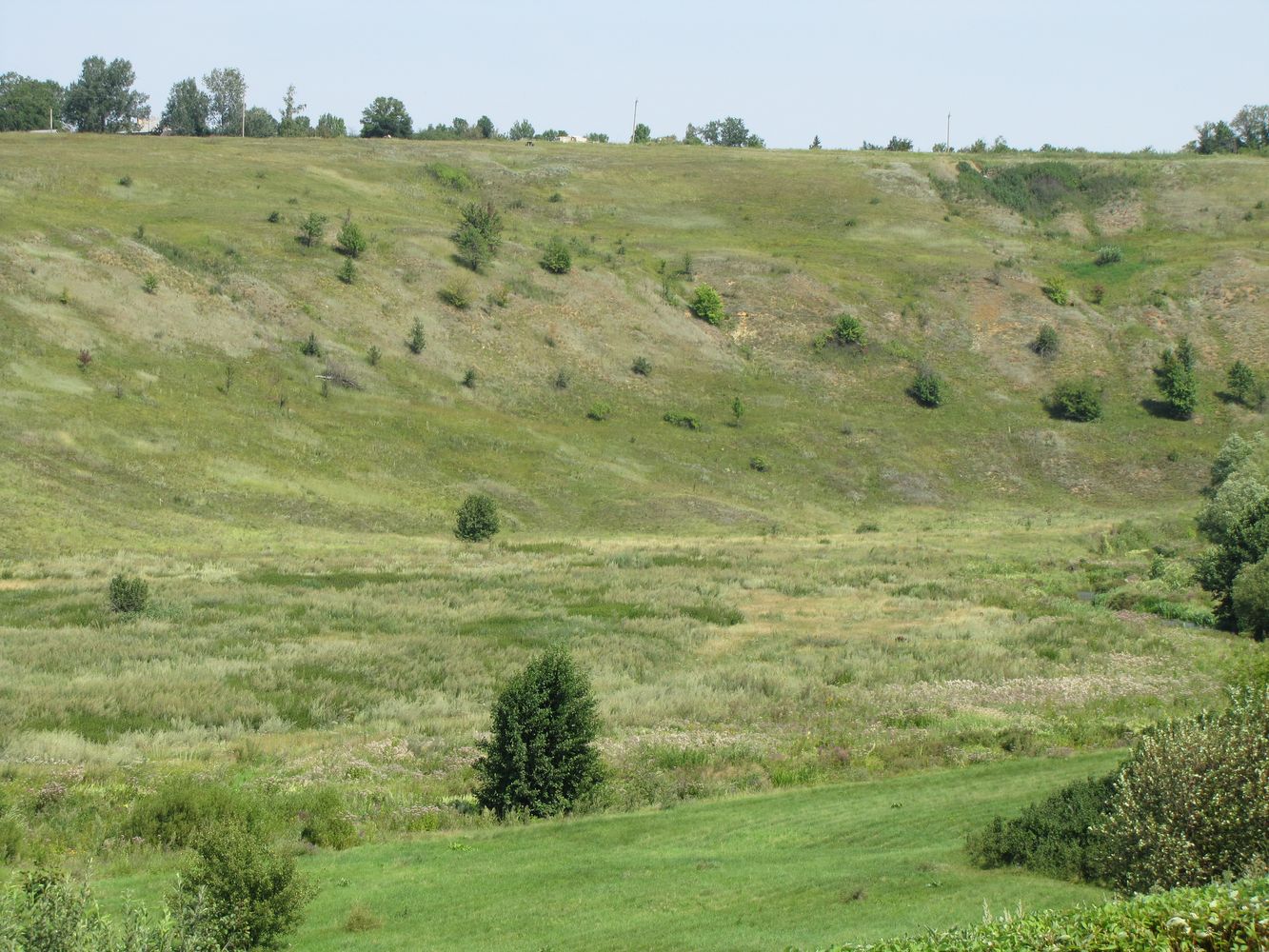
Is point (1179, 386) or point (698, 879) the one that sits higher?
point (1179, 386)

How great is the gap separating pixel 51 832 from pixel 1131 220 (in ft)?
497

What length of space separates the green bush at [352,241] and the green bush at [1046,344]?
6568 centimetres

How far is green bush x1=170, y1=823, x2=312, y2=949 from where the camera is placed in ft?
45.0

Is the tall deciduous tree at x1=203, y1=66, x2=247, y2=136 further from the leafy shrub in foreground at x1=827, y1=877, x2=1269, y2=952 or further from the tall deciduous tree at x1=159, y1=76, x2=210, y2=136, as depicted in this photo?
the leafy shrub in foreground at x1=827, y1=877, x2=1269, y2=952

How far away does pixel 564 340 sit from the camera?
107 meters

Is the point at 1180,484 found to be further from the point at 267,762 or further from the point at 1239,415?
the point at 267,762

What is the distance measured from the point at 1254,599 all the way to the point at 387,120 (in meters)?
161

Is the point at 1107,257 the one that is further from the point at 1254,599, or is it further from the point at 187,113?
the point at 187,113

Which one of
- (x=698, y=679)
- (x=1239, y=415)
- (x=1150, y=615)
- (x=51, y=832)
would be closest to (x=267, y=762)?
(x=51, y=832)

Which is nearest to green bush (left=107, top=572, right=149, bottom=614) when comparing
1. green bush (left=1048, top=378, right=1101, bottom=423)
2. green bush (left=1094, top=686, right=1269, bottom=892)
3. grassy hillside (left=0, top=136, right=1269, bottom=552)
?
grassy hillside (left=0, top=136, right=1269, bottom=552)

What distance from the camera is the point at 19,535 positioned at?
186 feet

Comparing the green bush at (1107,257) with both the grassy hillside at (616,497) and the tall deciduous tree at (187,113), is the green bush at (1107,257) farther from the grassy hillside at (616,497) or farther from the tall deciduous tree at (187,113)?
the tall deciduous tree at (187,113)

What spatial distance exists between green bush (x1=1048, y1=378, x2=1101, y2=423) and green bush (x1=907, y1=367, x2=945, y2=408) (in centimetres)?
1066

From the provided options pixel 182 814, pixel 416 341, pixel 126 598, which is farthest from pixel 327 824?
pixel 416 341
